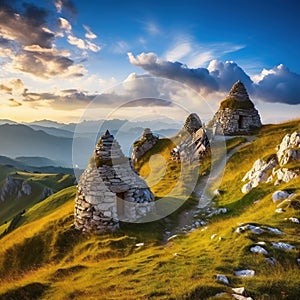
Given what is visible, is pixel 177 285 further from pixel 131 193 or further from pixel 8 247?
pixel 8 247

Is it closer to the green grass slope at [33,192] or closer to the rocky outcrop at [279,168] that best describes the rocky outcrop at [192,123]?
the rocky outcrop at [279,168]

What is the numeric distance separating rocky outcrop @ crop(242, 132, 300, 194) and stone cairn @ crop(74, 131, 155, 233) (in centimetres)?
967

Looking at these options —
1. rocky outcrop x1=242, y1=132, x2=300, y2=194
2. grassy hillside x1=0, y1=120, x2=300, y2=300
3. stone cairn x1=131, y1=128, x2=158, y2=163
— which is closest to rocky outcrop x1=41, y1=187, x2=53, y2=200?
stone cairn x1=131, y1=128, x2=158, y2=163

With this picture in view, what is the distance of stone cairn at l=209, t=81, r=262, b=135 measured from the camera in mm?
47844

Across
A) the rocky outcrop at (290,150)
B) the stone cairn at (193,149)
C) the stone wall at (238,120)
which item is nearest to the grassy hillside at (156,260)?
the rocky outcrop at (290,150)

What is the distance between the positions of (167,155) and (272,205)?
2873 cm

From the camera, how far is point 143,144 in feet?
177

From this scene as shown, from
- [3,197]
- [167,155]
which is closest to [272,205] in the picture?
[167,155]

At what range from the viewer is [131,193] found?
2272 centimetres

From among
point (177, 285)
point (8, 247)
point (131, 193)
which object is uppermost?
point (131, 193)

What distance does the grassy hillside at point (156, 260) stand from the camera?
10.6m

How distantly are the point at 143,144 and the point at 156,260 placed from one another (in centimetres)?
4016

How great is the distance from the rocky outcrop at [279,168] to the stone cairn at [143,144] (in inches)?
1034

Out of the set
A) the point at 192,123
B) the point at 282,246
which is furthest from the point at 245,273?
the point at 192,123
